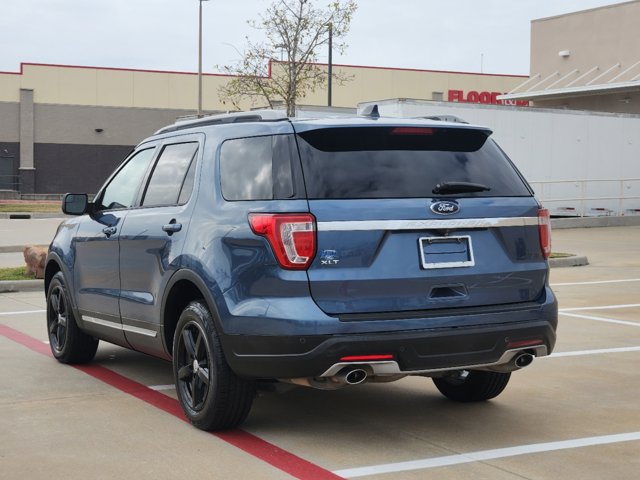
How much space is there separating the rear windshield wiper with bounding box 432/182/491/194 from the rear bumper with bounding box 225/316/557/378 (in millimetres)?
814

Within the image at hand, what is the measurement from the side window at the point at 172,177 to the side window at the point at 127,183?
0.24 metres

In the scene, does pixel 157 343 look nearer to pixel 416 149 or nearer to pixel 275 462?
pixel 275 462

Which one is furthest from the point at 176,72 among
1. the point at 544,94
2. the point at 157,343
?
the point at 157,343

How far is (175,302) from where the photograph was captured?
6656mm

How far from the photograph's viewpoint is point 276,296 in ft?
18.4

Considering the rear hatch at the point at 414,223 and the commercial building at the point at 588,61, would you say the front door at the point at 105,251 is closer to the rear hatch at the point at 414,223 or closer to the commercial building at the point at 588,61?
the rear hatch at the point at 414,223

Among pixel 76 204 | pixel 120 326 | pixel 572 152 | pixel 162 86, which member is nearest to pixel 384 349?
pixel 120 326

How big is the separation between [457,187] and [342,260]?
2.96 ft

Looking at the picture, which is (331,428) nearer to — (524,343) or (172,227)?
(524,343)

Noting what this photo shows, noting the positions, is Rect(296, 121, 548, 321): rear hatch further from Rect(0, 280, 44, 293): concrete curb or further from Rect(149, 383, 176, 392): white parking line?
Rect(0, 280, 44, 293): concrete curb

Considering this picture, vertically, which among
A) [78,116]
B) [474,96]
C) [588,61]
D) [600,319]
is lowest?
[600,319]

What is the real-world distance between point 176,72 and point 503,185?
56451mm

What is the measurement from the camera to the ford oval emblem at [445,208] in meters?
5.84

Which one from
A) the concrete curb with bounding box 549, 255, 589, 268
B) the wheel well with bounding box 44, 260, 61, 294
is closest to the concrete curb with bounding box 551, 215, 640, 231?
the concrete curb with bounding box 549, 255, 589, 268
